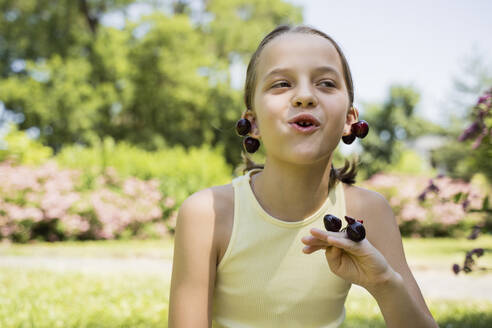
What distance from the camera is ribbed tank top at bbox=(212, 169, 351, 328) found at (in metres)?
1.78

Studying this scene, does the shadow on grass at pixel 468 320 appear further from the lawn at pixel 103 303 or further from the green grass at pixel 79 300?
the green grass at pixel 79 300

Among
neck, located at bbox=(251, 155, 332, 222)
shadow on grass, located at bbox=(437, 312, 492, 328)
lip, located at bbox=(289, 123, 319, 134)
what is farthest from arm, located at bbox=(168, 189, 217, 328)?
shadow on grass, located at bbox=(437, 312, 492, 328)

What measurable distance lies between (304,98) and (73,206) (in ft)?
31.0

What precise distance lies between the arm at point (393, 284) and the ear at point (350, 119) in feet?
1.10

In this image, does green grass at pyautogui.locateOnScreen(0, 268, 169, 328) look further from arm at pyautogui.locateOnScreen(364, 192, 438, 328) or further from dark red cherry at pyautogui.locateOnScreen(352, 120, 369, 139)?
dark red cherry at pyautogui.locateOnScreen(352, 120, 369, 139)

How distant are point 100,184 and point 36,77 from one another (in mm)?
13381

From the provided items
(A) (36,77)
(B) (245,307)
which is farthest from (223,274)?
(A) (36,77)

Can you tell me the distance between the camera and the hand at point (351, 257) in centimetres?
132

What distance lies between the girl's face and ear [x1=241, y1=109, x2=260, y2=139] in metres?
0.14

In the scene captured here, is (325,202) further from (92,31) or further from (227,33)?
(92,31)

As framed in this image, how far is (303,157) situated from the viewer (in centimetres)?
163

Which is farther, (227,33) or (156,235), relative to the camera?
(227,33)

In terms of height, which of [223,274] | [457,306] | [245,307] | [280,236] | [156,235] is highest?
[280,236]

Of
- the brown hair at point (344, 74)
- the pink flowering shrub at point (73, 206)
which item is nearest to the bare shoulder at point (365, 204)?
the brown hair at point (344, 74)
